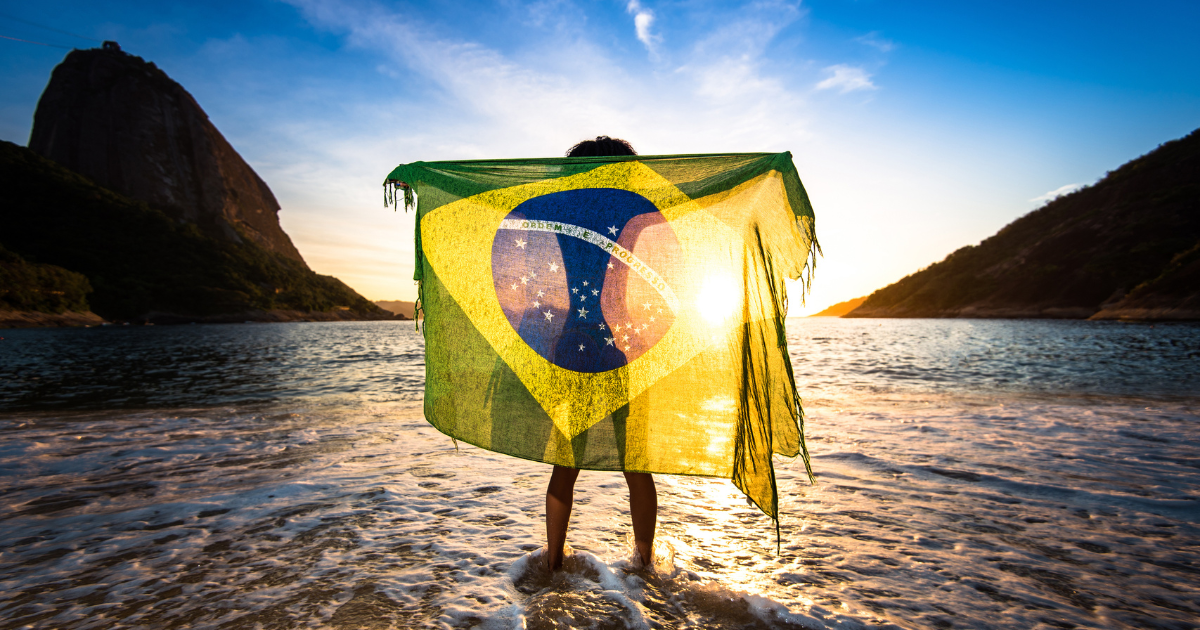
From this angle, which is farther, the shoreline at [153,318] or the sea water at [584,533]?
the shoreline at [153,318]

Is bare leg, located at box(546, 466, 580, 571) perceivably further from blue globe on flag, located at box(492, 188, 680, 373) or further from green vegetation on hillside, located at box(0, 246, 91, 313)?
green vegetation on hillside, located at box(0, 246, 91, 313)

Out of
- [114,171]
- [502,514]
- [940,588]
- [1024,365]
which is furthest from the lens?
[114,171]

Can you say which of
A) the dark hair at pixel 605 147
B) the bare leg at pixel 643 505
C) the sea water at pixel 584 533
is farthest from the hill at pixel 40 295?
the bare leg at pixel 643 505

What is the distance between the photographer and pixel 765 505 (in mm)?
2459

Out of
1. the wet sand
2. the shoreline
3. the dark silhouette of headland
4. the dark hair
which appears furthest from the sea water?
the dark silhouette of headland

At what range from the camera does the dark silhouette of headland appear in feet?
253

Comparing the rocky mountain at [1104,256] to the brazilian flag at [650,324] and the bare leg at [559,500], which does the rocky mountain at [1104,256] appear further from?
the bare leg at [559,500]

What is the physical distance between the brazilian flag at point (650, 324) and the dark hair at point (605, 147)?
144mm

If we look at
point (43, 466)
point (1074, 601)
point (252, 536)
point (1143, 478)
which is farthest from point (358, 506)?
point (1143, 478)

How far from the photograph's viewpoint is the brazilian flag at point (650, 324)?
2.56m

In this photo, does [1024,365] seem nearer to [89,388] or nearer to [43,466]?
[43,466]

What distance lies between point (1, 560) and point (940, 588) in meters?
5.70

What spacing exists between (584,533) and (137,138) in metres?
180

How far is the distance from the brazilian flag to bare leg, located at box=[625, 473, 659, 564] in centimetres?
20
